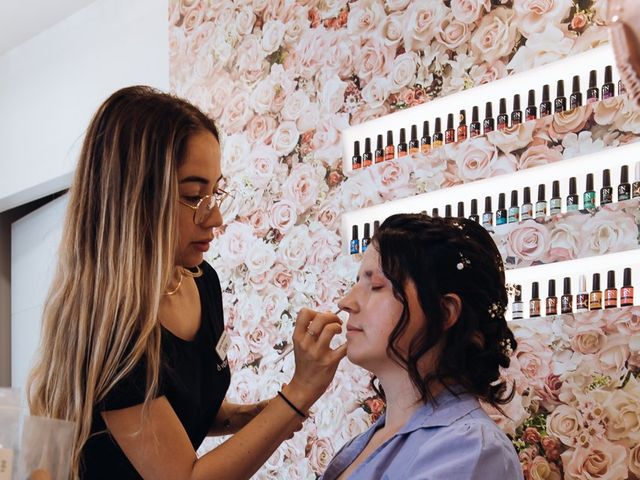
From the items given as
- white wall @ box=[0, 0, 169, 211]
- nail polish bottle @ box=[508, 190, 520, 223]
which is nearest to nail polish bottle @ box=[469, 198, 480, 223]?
nail polish bottle @ box=[508, 190, 520, 223]

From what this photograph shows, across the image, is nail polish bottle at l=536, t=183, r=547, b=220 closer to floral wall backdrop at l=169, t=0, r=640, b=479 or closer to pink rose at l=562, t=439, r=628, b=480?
floral wall backdrop at l=169, t=0, r=640, b=479

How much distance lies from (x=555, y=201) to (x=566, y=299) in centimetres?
28

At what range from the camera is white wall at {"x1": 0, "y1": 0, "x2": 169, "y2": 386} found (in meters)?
4.18

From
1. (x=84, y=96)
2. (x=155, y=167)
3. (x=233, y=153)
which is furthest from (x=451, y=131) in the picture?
(x=84, y=96)

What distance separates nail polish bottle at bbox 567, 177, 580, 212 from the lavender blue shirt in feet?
3.29

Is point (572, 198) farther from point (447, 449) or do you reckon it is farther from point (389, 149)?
point (447, 449)

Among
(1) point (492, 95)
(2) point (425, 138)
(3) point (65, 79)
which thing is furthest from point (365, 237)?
(3) point (65, 79)

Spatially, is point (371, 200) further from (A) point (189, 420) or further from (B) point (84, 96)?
(B) point (84, 96)

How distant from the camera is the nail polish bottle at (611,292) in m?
2.37

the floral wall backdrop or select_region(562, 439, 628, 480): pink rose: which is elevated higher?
the floral wall backdrop

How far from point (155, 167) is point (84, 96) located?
3.09 m

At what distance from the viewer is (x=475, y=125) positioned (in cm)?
276

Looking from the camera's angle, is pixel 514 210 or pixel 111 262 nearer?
pixel 111 262

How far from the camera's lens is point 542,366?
2502 millimetres
